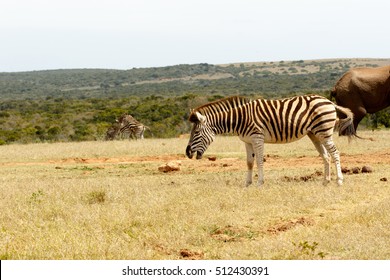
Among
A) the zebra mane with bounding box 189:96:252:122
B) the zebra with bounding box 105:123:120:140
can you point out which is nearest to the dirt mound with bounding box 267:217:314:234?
the zebra mane with bounding box 189:96:252:122

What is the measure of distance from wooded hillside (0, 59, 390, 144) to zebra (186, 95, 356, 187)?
17.7m

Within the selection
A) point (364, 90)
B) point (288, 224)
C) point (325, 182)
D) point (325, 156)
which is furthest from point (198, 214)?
point (364, 90)

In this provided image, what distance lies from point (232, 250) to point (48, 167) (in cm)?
1090

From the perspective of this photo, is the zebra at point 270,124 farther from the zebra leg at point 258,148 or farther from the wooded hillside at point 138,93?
the wooded hillside at point 138,93

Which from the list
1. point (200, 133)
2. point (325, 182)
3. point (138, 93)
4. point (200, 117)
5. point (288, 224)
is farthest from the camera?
point (138, 93)

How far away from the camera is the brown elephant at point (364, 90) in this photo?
19266 millimetres

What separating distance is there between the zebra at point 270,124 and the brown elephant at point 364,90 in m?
6.80

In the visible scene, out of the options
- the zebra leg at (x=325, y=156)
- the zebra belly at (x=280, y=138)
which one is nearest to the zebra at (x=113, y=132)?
the zebra belly at (x=280, y=138)

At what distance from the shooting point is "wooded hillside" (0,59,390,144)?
3653 cm

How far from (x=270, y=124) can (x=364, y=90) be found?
8.00 metres

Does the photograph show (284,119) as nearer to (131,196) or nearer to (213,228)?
(131,196)

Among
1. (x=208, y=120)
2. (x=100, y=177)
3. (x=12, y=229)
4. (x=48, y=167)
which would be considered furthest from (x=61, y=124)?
(x=12, y=229)

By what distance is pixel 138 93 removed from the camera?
3649 inches

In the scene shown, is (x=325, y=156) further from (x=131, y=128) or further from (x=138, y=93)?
(x=138, y=93)
